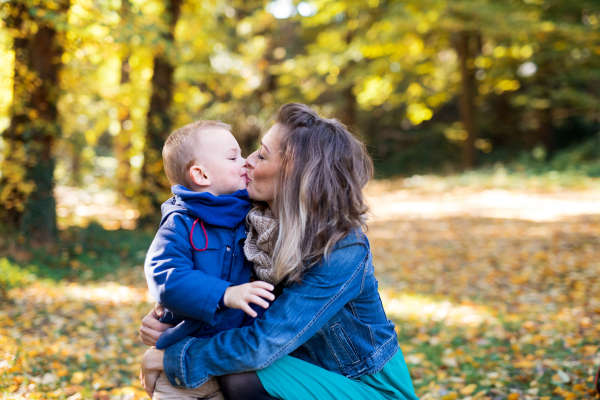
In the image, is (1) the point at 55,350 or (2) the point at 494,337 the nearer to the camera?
(1) the point at 55,350

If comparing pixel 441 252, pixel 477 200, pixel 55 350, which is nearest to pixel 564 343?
pixel 441 252

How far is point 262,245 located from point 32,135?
19.4 ft

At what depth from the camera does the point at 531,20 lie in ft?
39.2

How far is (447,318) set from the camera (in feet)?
14.9

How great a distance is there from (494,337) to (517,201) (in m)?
7.54

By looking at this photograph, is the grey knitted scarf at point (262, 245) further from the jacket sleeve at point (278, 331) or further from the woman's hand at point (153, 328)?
the woman's hand at point (153, 328)

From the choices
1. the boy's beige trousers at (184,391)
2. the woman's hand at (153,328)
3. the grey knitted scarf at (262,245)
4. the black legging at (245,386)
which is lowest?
the boy's beige trousers at (184,391)

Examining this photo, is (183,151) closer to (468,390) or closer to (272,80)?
(468,390)

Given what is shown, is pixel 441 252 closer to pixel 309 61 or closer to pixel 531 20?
pixel 531 20

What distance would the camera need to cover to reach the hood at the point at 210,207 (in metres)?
1.71

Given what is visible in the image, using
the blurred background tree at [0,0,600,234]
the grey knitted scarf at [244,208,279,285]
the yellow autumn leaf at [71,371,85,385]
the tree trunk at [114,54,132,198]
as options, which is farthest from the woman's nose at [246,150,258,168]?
the tree trunk at [114,54,132,198]

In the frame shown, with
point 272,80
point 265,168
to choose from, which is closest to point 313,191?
point 265,168

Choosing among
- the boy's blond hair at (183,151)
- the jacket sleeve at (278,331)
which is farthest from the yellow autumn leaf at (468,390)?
the boy's blond hair at (183,151)

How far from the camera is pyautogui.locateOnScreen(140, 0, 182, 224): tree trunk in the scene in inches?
316
